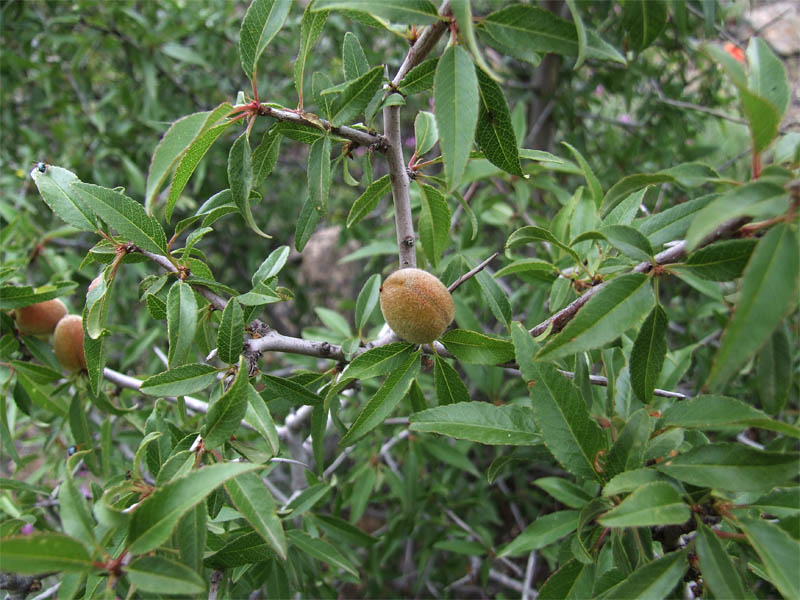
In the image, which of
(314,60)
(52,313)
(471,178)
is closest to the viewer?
(52,313)

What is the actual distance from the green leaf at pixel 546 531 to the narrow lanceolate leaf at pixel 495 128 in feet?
1.90

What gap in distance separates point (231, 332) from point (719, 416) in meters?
0.57

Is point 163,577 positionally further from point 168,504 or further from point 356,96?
point 356,96

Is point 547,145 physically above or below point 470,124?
below

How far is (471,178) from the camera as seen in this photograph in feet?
4.81

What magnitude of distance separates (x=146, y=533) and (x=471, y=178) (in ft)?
3.76

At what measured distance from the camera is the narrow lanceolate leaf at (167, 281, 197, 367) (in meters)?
0.71

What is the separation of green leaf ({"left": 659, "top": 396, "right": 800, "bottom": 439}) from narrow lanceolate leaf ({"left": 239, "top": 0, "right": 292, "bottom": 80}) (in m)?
0.67

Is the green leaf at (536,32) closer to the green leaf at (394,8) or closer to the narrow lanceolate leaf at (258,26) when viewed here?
the green leaf at (394,8)

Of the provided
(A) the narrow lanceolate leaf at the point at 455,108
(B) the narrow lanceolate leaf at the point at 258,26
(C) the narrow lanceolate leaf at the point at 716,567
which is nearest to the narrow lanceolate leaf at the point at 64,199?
(B) the narrow lanceolate leaf at the point at 258,26

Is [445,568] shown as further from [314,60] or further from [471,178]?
[314,60]

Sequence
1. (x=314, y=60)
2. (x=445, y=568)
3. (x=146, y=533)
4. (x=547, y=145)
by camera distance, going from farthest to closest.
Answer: (x=314, y=60)
(x=547, y=145)
(x=445, y=568)
(x=146, y=533)

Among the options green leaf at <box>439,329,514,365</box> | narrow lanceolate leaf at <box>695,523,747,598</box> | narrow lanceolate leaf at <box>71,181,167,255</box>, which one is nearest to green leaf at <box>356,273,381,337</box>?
green leaf at <box>439,329,514,365</box>

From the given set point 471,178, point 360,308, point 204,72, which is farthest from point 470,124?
point 204,72
